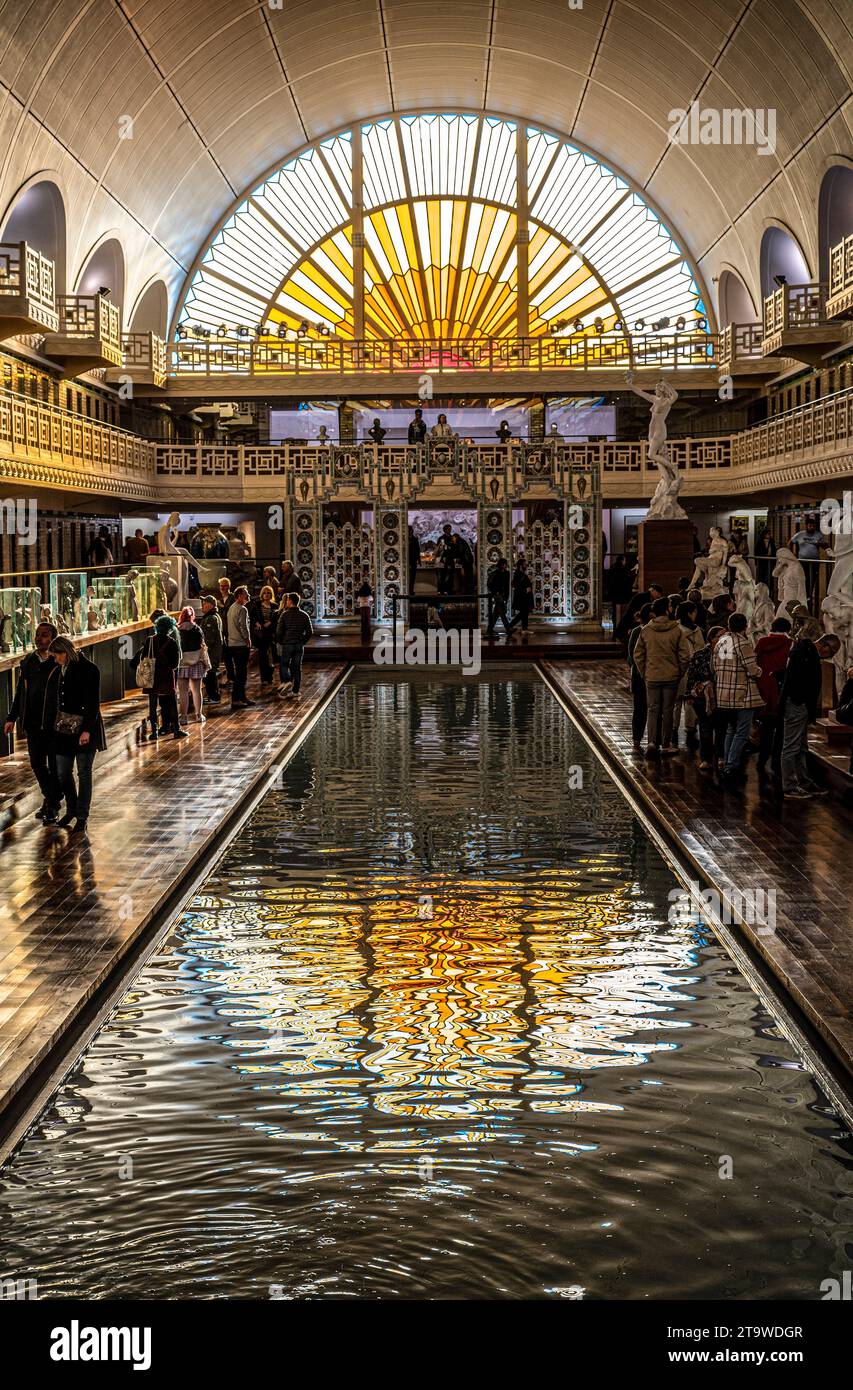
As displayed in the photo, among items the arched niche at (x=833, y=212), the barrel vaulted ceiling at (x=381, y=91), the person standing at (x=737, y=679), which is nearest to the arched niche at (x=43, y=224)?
the barrel vaulted ceiling at (x=381, y=91)

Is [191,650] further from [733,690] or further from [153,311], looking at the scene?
[153,311]

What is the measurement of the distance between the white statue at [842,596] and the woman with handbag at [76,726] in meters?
8.28

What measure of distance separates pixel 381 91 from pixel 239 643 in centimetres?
3128

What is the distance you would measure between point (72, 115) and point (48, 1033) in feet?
93.1

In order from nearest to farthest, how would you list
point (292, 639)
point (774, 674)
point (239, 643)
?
point (774, 674) < point (239, 643) < point (292, 639)

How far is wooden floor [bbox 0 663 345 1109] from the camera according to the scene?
25.9 feet

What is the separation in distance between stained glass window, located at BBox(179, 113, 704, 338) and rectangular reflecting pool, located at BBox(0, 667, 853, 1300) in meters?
40.9

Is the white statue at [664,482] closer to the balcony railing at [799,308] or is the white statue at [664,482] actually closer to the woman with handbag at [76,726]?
the balcony railing at [799,308]

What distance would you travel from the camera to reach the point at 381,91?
47000 millimetres

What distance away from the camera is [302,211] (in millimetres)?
49625

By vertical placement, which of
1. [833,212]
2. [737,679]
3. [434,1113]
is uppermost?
[833,212]

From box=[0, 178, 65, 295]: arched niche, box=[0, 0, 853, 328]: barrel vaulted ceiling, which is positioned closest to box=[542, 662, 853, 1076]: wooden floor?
box=[0, 0, 853, 328]: barrel vaulted ceiling

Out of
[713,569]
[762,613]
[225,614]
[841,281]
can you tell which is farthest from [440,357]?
[762,613]
